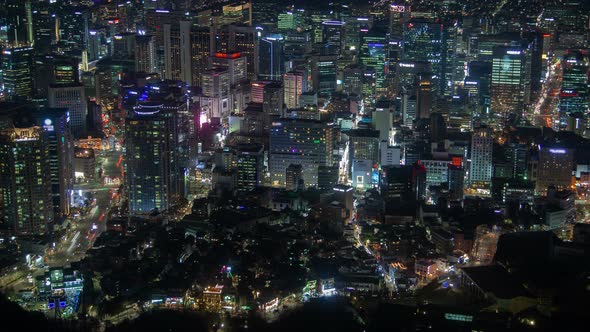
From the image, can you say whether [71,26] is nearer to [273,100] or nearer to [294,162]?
[273,100]

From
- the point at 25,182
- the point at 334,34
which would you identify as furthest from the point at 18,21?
the point at 25,182

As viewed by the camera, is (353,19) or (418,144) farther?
(353,19)

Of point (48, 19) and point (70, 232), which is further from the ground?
point (48, 19)

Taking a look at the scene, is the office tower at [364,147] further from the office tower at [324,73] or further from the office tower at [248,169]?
the office tower at [324,73]

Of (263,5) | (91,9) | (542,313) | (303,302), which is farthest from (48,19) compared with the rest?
(542,313)

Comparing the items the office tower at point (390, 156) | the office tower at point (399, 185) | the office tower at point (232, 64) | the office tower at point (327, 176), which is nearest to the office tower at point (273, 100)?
the office tower at point (232, 64)

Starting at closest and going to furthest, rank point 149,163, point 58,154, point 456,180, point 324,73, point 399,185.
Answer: point 58,154 → point 149,163 → point 399,185 → point 456,180 → point 324,73

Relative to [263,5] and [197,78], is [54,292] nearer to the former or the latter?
[197,78]
